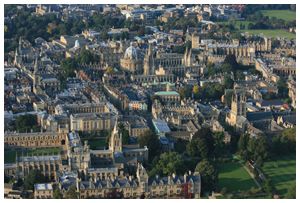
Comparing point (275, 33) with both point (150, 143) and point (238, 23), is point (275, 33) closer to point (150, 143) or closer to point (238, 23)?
point (238, 23)

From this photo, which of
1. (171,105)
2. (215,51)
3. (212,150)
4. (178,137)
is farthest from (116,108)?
(215,51)

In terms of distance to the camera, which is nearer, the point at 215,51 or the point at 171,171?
the point at 171,171

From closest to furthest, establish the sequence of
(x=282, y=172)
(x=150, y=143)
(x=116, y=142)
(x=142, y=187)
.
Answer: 1. (x=142, y=187)
2. (x=282, y=172)
3. (x=116, y=142)
4. (x=150, y=143)

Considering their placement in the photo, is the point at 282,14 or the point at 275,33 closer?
the point at 275,33

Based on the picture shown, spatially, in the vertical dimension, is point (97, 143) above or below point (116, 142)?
below

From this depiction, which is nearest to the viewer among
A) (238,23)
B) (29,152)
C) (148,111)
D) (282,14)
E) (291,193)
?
(291,193)

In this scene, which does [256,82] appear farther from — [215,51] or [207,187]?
[207,187]

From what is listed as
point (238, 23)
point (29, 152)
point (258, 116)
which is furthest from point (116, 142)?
point (238, 23)

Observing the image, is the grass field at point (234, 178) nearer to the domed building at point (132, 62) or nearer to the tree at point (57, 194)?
the tree at point (57, 194)
